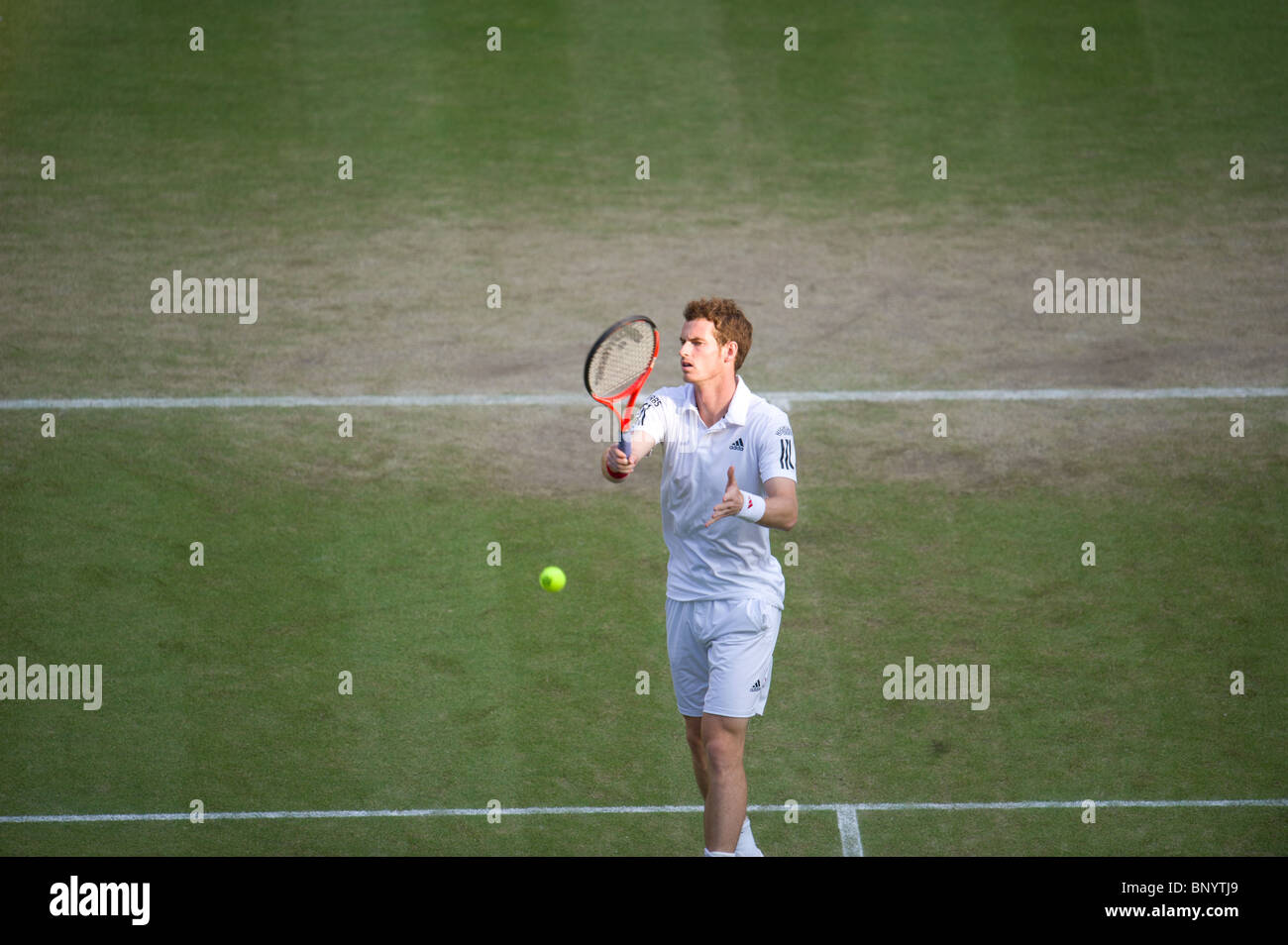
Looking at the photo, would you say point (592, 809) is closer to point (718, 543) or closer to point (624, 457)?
point (718, 543)

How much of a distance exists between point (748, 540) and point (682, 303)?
7203 mm

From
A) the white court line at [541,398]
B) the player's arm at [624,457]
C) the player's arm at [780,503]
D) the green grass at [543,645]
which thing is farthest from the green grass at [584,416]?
the player's arm at [624,457]

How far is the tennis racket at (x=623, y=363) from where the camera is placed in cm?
736

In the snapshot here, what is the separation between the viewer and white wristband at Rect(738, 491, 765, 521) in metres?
6.57

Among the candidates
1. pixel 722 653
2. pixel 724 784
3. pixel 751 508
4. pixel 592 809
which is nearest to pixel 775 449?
pixel 751 508

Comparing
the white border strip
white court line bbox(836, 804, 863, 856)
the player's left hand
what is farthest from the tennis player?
the white border strip

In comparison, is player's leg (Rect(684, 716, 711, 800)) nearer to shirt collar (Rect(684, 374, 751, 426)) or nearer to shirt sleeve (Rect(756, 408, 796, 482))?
shirt sleeve (Rect(756, 408, 796, 482))

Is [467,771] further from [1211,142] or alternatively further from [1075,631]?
[1211,142]

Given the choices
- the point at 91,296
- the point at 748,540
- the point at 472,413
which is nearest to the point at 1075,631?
the point at 748,540

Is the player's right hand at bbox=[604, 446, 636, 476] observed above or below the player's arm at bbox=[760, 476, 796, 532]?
above

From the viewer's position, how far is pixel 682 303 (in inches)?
551

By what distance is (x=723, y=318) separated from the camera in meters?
7.12

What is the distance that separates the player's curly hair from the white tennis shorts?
116 centimetres

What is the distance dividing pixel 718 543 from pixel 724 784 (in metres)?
1.11
